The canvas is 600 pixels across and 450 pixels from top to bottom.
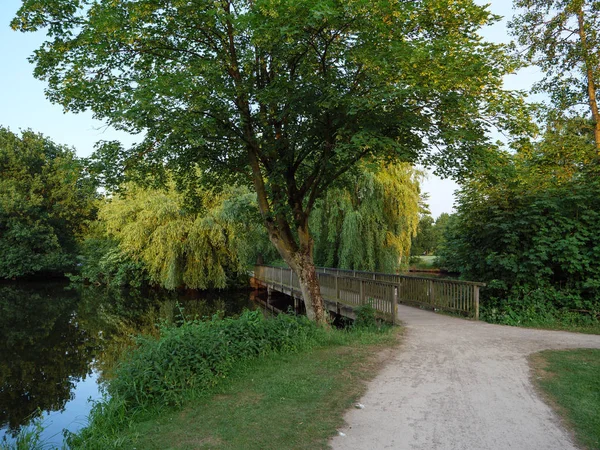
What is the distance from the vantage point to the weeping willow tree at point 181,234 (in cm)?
2188

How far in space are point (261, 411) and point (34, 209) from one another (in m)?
35.1

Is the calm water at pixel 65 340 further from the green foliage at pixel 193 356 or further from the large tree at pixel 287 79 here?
the large tree at pixel 287 79

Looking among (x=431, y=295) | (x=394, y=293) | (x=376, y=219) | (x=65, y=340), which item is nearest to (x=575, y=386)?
(x=394, y=293)

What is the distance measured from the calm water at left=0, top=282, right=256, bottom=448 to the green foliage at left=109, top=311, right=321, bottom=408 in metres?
0.69

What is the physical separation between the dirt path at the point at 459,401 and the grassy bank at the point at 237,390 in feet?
1.25

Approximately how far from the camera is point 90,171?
Answer: 8.34m

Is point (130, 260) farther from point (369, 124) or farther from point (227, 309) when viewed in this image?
point (369, 124)

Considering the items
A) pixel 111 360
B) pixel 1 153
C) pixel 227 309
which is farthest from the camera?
pixel 1 153

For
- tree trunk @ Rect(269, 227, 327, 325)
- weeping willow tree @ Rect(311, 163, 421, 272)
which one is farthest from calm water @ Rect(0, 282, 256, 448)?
weeping willow tree @ Rect(311, 163, 421, 272)

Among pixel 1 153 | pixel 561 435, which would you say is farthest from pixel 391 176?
pixel 1 153

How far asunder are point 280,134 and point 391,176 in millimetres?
10214

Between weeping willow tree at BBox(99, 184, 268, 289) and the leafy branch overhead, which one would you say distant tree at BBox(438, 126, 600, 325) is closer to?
the leafy branch overhead

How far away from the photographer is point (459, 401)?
17.2 feet

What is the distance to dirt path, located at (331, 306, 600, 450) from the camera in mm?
4219
